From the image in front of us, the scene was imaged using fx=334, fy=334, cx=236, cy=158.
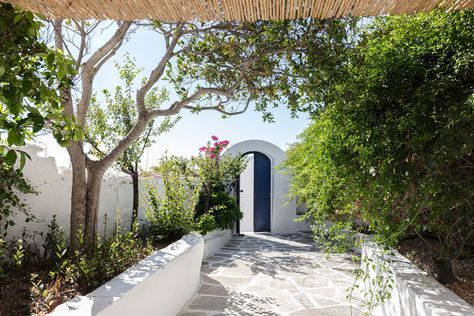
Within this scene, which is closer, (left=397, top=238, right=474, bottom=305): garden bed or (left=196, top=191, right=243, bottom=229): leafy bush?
(left=397, top=238, right=474, bottom=305): garden bed

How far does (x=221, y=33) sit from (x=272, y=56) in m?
0.95

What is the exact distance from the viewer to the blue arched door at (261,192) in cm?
1098

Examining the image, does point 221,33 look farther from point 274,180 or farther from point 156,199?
point 274,180

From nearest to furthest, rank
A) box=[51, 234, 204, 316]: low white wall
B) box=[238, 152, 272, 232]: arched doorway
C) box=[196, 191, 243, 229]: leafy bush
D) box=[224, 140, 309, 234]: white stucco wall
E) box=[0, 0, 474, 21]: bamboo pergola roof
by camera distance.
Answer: box=[0, 0, 474, 21]: bamboo pergola roof < box=[51, 234, 204, 316]: low white wall < box=[196, 191, 243, 229]: leafy bush < box=[224, 140, 309, 234]: white stucco wall < box=[238, 152, 272, 232]: arched doorway

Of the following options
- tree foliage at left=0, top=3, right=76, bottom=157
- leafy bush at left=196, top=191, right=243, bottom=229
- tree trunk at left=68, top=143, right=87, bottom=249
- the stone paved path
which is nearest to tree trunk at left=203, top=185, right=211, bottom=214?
leafy bush at left=196, top=191, right=243, bottom=229

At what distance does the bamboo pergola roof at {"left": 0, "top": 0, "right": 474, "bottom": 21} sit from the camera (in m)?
1.90

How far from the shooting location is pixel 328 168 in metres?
3.17

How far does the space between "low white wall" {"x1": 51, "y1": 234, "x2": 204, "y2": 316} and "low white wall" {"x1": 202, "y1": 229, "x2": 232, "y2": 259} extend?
1.98m

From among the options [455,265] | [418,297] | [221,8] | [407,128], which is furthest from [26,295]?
[455,265]

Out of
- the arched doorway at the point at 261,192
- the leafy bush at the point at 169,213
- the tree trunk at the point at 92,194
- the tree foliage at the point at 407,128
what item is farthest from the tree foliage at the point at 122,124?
the arched doorway at the point at 261,192

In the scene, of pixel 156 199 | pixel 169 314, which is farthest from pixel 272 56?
pixel 169 314

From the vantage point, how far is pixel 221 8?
199cm

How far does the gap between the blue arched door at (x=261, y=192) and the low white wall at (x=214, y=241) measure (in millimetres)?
2512

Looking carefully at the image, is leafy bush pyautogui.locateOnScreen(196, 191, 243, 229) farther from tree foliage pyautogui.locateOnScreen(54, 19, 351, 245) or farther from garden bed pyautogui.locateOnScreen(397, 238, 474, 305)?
garden bed pyautogui.locateOnScreen(397, 238, 474, 305)
